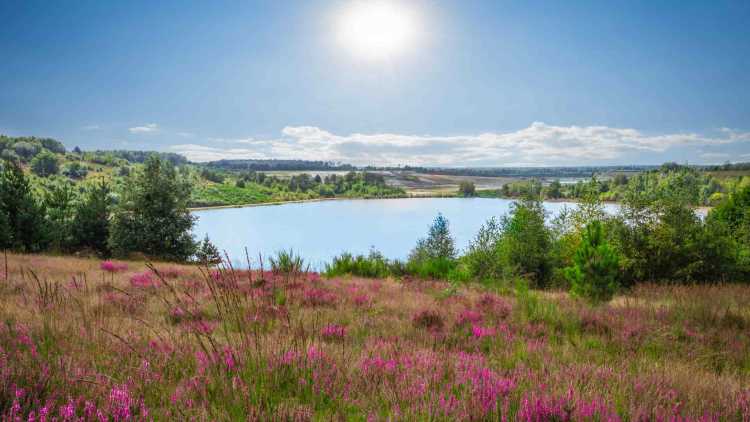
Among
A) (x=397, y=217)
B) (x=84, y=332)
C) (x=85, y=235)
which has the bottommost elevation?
(x=397, y=217)

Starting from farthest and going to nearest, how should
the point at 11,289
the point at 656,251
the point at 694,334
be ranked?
the point at 656,251 < the point at 11,289 < the point at 694,334

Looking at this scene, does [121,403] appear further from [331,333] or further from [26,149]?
[26,149]

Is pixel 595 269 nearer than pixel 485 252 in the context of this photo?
Yes

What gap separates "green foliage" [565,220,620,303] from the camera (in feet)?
29.0

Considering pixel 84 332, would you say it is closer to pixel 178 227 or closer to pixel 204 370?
pixel 204 370

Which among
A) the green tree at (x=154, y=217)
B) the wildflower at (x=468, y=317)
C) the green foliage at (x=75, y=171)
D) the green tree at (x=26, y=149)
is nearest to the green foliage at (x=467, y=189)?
the green tree at (x=154, y=217)

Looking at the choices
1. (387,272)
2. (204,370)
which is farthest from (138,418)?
(387,272)

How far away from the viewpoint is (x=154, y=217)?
2873 cm

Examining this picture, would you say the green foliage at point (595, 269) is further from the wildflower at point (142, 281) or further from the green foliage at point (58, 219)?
the green foliage at point (58, 219)

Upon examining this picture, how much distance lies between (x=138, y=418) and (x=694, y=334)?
6.94 metres

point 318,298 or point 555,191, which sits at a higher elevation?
point 555,191

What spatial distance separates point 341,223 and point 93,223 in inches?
3595

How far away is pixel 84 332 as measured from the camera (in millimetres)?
3965

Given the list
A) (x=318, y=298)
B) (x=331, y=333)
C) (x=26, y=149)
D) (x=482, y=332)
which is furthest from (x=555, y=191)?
(x=26, y=149)
